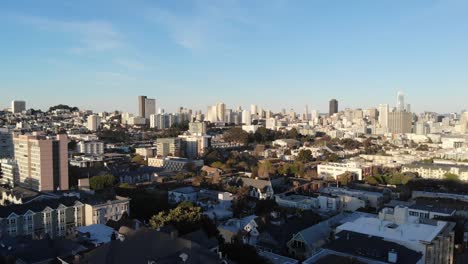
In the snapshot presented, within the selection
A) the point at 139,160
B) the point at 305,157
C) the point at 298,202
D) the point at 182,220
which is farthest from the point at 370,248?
the point at 139,160

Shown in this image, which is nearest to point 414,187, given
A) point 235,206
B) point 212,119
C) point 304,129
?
point 235,206

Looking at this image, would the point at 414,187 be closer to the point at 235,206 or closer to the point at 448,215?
the point at 448,215

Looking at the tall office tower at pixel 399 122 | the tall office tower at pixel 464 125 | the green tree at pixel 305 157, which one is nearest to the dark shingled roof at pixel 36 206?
the green tree at pixel 305 157

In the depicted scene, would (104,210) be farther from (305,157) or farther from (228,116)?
(228,116)

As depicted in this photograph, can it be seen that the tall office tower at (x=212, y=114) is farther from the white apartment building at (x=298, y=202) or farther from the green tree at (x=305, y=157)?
the white apartment building at (x=298, y=202)

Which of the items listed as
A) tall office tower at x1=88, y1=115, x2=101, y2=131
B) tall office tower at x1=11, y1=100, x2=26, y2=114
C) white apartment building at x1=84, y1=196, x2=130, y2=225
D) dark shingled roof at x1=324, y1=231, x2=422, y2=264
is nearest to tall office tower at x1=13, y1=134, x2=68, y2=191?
white apartment building at x1=84, y1=196, x2=130, y2=225
